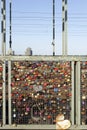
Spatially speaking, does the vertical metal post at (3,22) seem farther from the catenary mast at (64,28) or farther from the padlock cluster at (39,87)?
the catenary mast at (64,28)

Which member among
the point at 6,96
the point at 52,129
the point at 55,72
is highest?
the point at 55,72

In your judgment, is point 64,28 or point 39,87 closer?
point 39,87

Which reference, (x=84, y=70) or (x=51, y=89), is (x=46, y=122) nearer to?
(x=51, y=89)

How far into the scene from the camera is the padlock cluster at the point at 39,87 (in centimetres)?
766

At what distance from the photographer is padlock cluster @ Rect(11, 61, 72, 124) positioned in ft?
25.1

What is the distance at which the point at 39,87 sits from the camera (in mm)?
7672

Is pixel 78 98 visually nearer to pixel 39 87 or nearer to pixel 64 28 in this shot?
pixel 39 87

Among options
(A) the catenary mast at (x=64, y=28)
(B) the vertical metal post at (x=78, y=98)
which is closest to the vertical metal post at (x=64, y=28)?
(A) the catenary mast at (x=64, y=28)

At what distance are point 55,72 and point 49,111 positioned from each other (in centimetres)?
78

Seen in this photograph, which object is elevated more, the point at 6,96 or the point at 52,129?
the point at 6,96

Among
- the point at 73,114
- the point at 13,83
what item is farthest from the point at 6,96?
the point at 73,114

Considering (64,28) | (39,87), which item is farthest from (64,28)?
(39,87)

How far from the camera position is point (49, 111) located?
770 centimetres

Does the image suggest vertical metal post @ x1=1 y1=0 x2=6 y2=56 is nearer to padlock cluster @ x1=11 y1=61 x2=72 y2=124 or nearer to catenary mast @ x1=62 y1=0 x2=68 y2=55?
padlock cluster @ x1=11 y1=61 x2=72 y2=124
